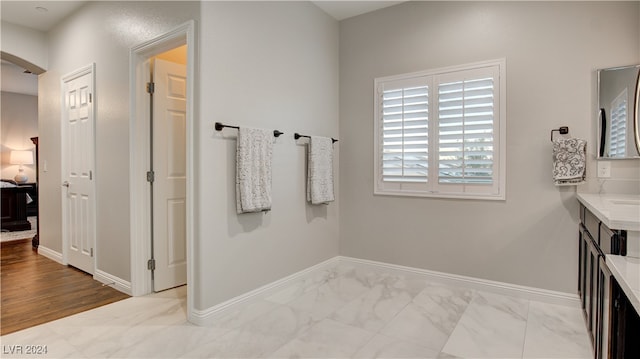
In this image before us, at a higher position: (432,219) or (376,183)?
(376,183)

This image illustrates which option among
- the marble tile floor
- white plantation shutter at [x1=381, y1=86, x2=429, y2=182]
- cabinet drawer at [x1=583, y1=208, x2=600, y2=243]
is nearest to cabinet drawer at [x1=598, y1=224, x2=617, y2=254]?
cabinet drawer at [x1=583, y1=208, x2=600, y2=243]

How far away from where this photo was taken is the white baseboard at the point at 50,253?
4102 millimetres

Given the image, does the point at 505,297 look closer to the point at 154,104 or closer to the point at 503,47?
the point at 503,47

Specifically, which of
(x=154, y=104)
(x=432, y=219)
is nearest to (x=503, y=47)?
(x=432, y=219)

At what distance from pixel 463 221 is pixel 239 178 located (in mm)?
2027

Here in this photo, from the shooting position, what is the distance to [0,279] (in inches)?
137

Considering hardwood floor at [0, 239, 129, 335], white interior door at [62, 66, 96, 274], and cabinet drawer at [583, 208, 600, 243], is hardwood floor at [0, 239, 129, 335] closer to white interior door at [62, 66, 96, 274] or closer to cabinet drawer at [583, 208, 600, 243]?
white interior door at [62, 66, 96, 274]

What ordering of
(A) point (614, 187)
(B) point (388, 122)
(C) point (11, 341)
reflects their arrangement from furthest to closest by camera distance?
(B) point (388, 122) < (A) point (614, 187) < (C) point (11, 341)

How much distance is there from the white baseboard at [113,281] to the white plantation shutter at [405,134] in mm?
2571

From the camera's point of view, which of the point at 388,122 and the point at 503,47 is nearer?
the point at 503,47

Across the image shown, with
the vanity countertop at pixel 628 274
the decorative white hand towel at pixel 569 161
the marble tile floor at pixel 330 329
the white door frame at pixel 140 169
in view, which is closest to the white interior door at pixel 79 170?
the white door frame at pixel 140 169

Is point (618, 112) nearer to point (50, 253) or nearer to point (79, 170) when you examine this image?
point (79, 170)

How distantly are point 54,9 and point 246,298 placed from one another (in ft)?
11.6

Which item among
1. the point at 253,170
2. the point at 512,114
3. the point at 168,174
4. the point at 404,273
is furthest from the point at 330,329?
the point at 512,114
